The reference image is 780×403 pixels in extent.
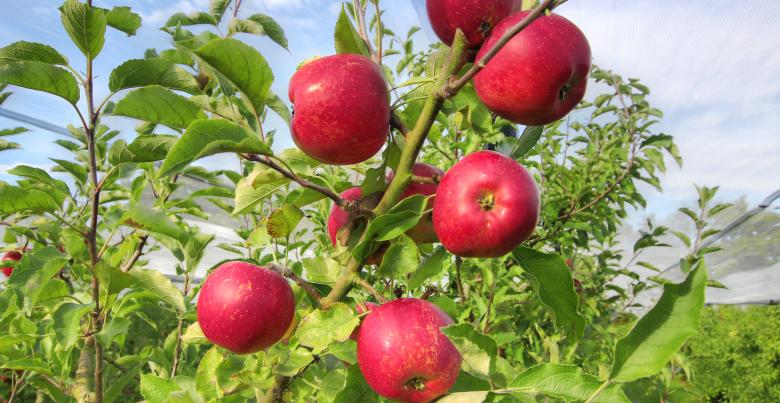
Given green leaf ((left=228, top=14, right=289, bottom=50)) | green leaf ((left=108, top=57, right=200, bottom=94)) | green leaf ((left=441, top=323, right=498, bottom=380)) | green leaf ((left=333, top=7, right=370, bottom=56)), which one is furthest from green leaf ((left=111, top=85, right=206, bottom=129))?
green leaf ((left=228, top=14, right=289, bottom=50))

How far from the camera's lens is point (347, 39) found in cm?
78

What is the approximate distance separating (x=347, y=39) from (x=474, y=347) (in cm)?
48

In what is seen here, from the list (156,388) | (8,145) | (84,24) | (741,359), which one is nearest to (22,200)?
(84,24)

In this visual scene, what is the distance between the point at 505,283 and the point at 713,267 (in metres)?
8.91

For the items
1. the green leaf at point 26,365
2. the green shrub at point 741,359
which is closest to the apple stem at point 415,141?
the green leaf at point 26,365

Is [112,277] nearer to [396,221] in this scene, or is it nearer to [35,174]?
[35,174]

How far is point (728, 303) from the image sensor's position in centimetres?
1127

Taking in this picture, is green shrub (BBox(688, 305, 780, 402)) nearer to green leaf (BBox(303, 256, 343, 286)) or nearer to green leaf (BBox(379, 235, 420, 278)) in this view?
green leaf (BBox(303, 256, 343, 286))

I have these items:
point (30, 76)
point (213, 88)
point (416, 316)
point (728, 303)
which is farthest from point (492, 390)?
point (728, 303)

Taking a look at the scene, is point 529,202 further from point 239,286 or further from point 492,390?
point 239,286

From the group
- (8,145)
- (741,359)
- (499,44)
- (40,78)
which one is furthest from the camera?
(741,359)

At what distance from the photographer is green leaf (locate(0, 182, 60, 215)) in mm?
1131

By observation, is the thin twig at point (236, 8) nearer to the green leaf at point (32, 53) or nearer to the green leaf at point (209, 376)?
the green leaf at point (32, 53)

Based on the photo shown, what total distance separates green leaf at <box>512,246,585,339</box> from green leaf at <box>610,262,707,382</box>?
0.31 ft
